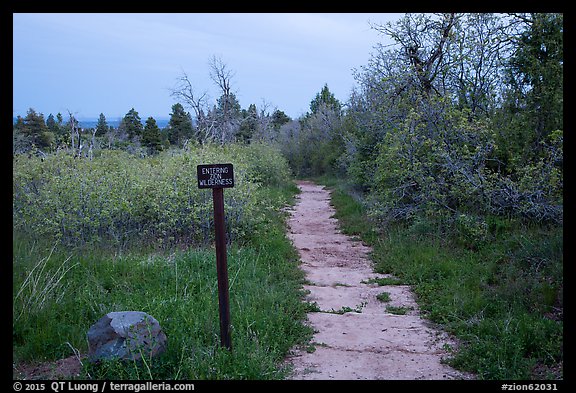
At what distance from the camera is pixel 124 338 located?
453 cm

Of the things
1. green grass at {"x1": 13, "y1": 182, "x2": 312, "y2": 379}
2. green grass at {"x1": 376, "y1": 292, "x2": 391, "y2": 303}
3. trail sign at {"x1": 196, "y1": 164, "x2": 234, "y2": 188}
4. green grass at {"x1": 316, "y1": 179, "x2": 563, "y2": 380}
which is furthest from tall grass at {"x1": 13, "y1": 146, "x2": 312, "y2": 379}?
green grass at {"x1": 316, "y1": 179, "x2": 563, "y2": 380}

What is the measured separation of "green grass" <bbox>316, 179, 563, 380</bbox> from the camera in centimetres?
482

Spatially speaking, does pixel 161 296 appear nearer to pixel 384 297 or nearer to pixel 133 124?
pixel 384 297

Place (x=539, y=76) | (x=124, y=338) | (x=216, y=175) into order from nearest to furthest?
(x=124, y=338), (x=216, y=175), (x=539, y=76)

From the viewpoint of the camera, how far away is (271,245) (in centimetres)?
938

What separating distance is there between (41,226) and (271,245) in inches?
156

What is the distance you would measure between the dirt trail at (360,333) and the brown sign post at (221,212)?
0.78 m

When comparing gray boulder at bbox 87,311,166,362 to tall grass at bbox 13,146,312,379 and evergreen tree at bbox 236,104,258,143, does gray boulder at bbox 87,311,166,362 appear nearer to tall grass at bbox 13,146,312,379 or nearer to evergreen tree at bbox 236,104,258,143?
tall grass at bbox 13,146,312,379

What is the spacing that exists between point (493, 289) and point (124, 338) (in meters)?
4.76

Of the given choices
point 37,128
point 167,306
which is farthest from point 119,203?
point 37,128

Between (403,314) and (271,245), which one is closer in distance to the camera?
(403,314)

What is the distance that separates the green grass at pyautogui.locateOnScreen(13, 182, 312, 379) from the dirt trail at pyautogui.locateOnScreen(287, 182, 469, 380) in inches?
11.4

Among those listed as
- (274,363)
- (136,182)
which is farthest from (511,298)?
(136,182)
